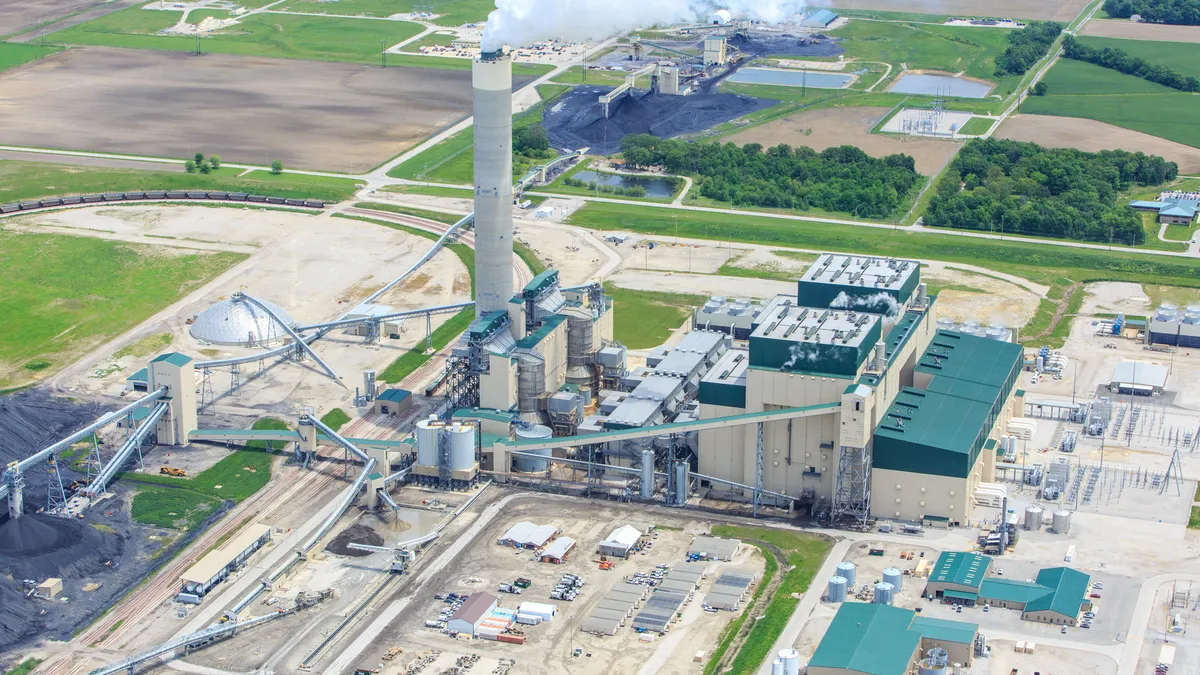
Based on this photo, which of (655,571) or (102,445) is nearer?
(655,571)

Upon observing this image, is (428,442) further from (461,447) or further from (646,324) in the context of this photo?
(646,324)

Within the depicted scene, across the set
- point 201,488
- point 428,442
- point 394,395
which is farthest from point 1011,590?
point 201,488

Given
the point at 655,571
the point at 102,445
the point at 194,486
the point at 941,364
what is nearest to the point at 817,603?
the point at 655,571

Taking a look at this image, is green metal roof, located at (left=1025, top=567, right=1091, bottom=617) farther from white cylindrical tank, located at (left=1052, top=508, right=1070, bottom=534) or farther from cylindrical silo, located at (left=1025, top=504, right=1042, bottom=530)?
cylindrical silo, located at (left=1025, top=504, right=1042, bottom=530)

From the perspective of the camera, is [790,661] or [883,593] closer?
[790,661]

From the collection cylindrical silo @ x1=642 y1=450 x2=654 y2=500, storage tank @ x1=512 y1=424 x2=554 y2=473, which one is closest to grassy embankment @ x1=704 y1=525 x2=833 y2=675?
cylindrical silo @ x1=642 y1=450 x2=654 y2=500

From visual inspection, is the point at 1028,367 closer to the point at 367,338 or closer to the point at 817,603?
the point at 817,603
